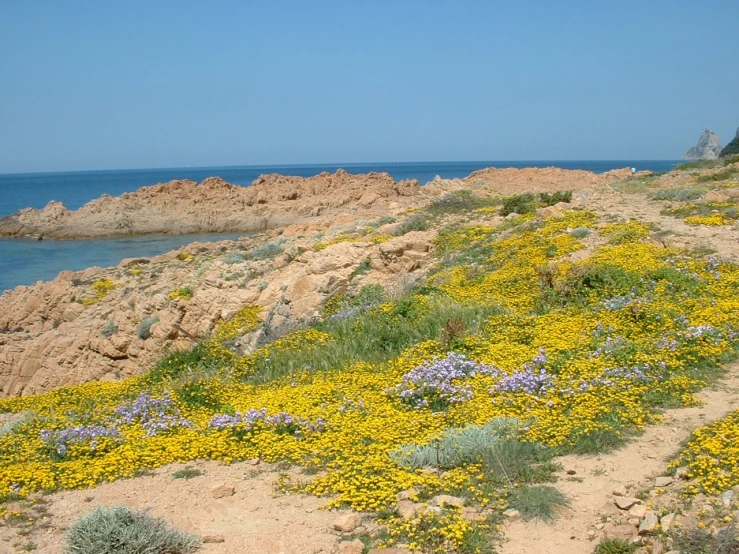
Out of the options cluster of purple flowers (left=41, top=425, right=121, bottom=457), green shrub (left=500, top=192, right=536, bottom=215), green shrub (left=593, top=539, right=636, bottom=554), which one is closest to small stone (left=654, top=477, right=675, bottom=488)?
green shrub (left=593, top=539, right=636, bottom=554)

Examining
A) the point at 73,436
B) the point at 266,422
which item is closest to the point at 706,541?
the point at 266,422

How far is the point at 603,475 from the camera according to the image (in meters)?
5.91

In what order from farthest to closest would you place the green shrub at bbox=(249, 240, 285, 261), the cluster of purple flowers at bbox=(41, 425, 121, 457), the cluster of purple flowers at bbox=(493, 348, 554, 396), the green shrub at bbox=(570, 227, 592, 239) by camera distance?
1. the green shrub at bbox=(249, 240, 285, 261)
2. the green shrub at bbox=(570, 227, 592, 239)
3. the cluster of purple flowers at bbox=(493, 348, 554, 396)
4. the cluster of purple flowers at bbox=(41, 425, 121, 457)

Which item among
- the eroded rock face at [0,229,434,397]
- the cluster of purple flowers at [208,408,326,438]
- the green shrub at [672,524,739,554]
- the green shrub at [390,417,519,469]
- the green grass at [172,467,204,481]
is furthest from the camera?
the eroded rock face at [0,229,434,397]

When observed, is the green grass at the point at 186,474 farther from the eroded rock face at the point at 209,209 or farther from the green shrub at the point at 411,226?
the eroded rock face at the point at 209,209

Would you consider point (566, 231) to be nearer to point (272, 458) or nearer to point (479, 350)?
point (479, 350)

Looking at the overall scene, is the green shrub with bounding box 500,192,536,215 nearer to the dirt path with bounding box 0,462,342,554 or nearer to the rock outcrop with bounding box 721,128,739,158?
the dirt path with bounding box 0,462,342,554

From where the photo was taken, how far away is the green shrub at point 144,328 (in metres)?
14.1

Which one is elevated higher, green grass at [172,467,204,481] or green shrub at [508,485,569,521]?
green shrub at [508,485,569,521]

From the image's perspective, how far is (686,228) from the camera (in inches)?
562

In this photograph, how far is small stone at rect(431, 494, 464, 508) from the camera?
17.8 feet

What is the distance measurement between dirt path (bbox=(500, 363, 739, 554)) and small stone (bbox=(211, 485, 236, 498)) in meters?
2.52

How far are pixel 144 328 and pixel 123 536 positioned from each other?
375 inches

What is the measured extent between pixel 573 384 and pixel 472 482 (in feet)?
7.18
